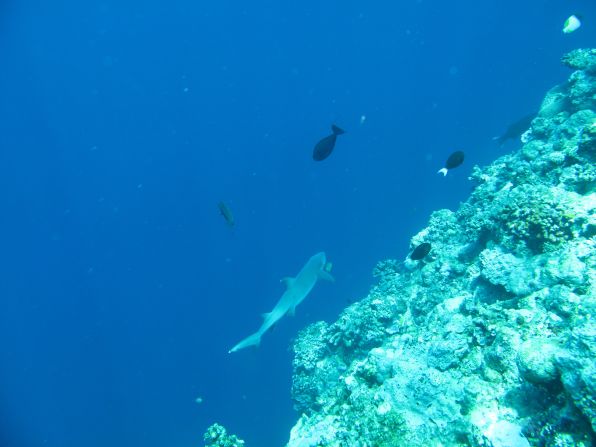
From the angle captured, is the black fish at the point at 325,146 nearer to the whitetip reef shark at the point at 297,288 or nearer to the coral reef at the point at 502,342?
the whitetip reef shark at the point at 297,288

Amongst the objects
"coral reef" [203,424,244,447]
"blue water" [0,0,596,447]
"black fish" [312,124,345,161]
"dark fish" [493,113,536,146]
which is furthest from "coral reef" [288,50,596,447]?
"blue water" [0,0,596,447]

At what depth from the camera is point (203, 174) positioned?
A: 8400 centimetres

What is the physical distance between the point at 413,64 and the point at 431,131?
39696 millimetres

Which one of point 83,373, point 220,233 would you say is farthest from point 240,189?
point 83,373

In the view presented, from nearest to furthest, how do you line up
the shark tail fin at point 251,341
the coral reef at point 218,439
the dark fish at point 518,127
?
1. the coral reef at point 218,439
2. the shark tail fin at point 251,341
3. the dark fish at point 518,127

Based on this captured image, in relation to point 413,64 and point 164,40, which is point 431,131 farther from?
point 164,40

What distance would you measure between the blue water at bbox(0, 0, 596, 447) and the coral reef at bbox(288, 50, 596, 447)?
2180cm

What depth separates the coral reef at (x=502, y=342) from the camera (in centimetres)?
301

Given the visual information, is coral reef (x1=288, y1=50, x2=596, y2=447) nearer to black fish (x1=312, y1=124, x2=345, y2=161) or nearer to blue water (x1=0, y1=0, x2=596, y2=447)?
black fish (x1=312, y1=124, x2=345, y2=161)

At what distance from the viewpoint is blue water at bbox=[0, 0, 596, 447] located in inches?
1638

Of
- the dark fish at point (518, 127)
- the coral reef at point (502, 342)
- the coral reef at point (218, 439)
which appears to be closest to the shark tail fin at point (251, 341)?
the coral reef at point (218, 439)

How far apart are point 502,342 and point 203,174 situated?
84.3 metres

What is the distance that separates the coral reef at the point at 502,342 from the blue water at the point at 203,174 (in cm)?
2180

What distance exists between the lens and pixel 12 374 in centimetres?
8769
